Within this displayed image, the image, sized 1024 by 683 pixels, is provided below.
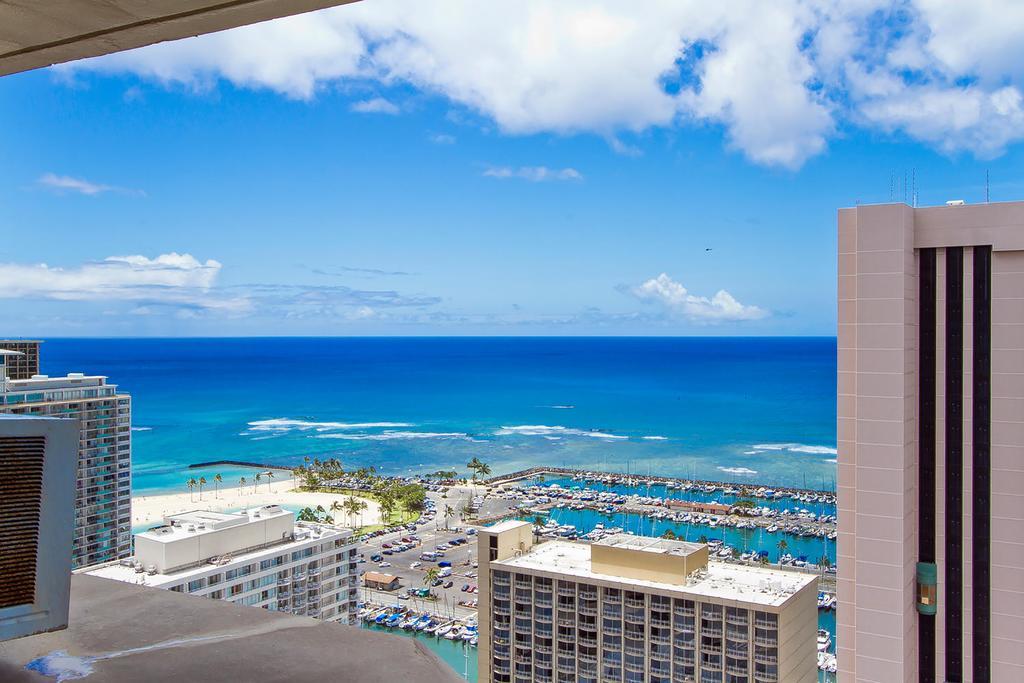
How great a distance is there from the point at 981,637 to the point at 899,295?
339cm

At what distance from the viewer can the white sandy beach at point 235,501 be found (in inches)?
888

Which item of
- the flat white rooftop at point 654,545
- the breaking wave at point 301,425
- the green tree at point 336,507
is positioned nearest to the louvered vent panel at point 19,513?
the flat white rooftop at point 654,545

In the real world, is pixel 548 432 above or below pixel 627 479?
above

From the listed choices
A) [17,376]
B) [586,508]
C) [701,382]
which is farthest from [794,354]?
[17,376]

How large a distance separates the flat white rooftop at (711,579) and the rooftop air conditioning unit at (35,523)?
30.0 feet

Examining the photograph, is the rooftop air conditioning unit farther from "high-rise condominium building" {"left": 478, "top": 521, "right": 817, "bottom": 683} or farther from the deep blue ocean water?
the deep blue ocean water

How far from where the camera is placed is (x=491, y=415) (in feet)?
156

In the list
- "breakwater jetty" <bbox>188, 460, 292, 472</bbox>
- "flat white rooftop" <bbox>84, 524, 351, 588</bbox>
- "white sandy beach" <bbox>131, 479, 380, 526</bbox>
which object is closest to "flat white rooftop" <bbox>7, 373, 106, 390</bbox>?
"flat white rooftop" <bbox>84, 524, 351, 588</bbox>

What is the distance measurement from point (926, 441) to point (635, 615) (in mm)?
4222

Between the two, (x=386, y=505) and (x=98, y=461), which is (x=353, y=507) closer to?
(x=386, y=505)

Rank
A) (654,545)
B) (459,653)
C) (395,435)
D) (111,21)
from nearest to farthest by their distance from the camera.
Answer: (111,21) < (654,545) < (459,653) < (395,435)

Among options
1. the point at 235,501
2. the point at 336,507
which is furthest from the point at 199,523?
the point at 235,501

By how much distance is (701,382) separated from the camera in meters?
60.6

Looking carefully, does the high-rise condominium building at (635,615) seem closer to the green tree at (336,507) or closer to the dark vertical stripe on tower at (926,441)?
the dark vertical stripe on tower at (926,441)
